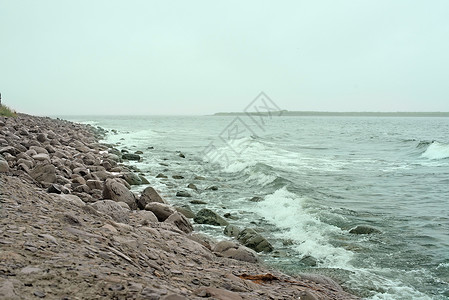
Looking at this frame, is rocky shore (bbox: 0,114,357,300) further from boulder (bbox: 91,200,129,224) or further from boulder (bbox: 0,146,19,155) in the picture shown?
boulder (bbox: 0,146,19,155)

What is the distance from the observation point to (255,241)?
668 centimetres

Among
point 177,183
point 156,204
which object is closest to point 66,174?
point 156,204

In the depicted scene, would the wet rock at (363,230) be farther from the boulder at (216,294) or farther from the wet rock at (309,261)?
the boulder at (216,294)

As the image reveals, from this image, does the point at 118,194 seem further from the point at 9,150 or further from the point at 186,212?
the point at 9,150

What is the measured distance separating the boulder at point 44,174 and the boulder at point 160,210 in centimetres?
214

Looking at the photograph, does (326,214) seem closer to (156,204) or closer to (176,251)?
(156,204)

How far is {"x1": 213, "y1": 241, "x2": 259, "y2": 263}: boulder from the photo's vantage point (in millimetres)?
5672

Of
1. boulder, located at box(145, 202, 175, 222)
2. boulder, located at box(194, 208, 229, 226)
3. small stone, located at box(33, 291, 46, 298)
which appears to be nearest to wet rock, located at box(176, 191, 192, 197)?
boulder, located at box(194, 208, 229, 226)

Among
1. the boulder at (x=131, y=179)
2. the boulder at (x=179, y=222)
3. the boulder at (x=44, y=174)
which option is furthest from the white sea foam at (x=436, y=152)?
the boulder at (x=44, y=174)

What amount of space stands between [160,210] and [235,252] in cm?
234

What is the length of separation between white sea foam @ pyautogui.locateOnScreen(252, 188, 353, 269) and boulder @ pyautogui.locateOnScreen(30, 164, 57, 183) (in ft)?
16.6

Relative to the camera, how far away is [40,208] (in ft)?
14.6

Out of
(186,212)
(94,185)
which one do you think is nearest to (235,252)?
(186,212)

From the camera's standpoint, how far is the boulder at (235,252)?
18.6 feet
